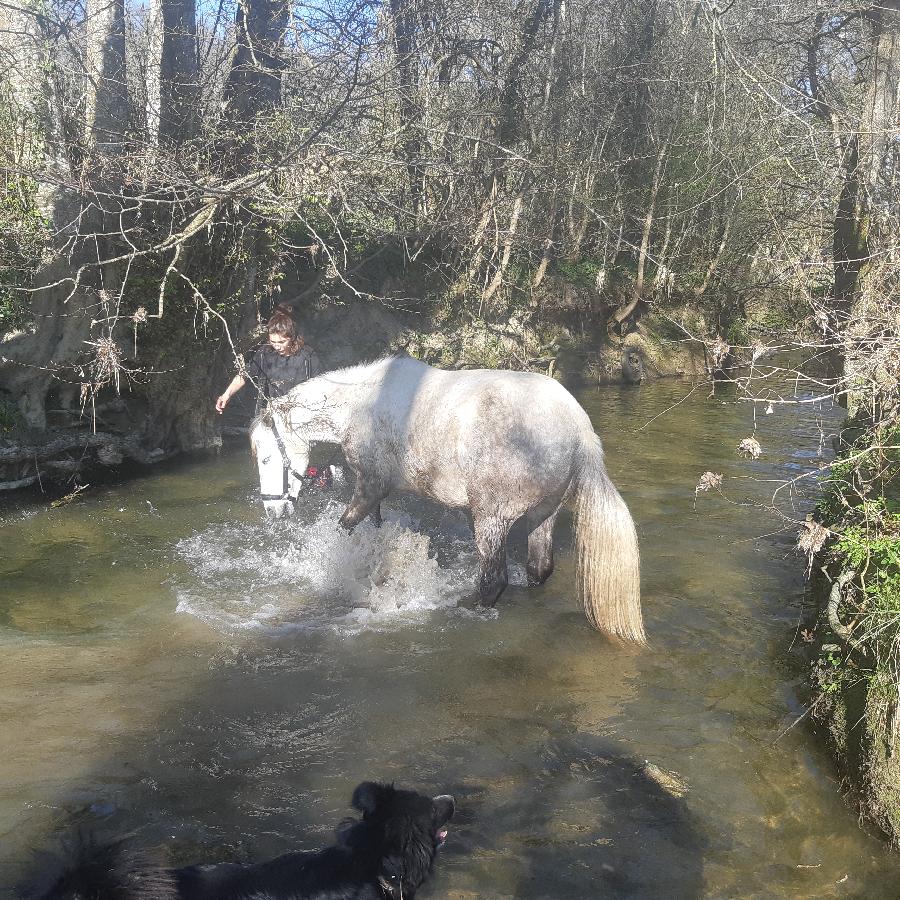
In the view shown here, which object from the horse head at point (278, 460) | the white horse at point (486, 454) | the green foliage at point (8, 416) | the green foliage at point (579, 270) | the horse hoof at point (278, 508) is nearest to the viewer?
the white horse at point (486, 454)

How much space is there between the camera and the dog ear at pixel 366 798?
291 cm

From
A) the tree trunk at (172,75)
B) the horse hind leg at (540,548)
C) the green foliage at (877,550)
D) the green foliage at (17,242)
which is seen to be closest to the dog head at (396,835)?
the green foliage at (877,550)

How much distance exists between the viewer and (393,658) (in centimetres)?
549

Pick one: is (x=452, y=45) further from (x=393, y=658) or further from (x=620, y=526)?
(x=393, y=658)

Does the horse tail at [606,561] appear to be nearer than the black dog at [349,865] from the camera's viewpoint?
No

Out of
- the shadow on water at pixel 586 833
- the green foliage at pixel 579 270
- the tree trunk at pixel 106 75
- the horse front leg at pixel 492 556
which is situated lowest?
the shadow on water at pixel 586 833

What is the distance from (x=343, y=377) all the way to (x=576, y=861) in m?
4.60

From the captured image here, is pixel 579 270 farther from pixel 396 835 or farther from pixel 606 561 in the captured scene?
pixel 396 835

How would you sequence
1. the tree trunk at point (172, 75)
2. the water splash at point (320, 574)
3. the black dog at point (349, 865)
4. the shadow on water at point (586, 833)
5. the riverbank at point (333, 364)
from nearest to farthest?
the black dog at point (349, 865), the shadow on water at point (586, 833), the water splash at point (320, 574), the tree trunk at point (172, 75), the riverbank at point (333, 364)

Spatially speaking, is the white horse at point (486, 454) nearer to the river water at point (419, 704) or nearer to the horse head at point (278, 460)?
the horse head at point (278, 460)

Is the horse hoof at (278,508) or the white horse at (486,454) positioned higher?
the white horse at (486,454)

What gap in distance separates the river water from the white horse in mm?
419

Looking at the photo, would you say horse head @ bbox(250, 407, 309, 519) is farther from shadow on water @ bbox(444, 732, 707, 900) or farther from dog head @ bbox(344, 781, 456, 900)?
dog head @ bbox(344, 781, 456, 900)

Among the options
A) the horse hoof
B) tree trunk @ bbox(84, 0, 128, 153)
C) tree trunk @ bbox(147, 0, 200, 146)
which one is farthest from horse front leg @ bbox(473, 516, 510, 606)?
tree trunk @ bbox(84, 0, 128, 153)
